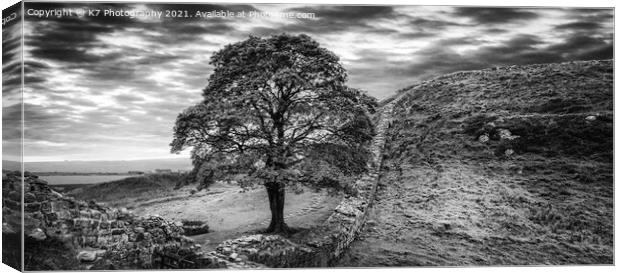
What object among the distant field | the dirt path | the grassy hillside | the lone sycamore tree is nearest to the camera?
the distant field

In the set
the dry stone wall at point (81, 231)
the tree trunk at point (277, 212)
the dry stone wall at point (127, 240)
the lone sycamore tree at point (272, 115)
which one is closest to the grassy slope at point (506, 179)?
the dry stone wall at point (127, 240)

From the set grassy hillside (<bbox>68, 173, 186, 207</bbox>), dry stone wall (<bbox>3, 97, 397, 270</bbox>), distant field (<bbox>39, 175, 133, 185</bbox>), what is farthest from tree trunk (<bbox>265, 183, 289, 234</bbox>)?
distant field (<bbox>39, 175, 133, 185</bbox>)

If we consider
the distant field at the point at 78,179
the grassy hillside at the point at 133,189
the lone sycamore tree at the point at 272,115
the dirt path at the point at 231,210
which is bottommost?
the dirt path at the point at 231,210

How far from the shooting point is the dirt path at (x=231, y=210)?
661 inches

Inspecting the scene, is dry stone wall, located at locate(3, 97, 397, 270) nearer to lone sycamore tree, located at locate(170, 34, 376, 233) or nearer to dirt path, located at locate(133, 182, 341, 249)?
dirt path, located at locate(133, 182, 341, 249)

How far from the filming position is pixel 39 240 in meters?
12.9

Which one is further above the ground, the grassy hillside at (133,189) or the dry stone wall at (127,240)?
the grassy hillside at (133,189)

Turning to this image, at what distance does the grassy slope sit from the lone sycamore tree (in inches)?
126

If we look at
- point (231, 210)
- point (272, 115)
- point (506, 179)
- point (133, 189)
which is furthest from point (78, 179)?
point (506, 179)

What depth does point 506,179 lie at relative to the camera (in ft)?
66.1

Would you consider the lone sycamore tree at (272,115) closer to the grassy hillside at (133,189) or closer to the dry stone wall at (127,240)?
the grassy hillside at (133,189)

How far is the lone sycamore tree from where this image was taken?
1547 centimetres

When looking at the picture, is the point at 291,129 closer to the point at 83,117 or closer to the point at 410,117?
the point at 83,117

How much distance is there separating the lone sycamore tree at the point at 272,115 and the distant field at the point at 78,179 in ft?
5.56
